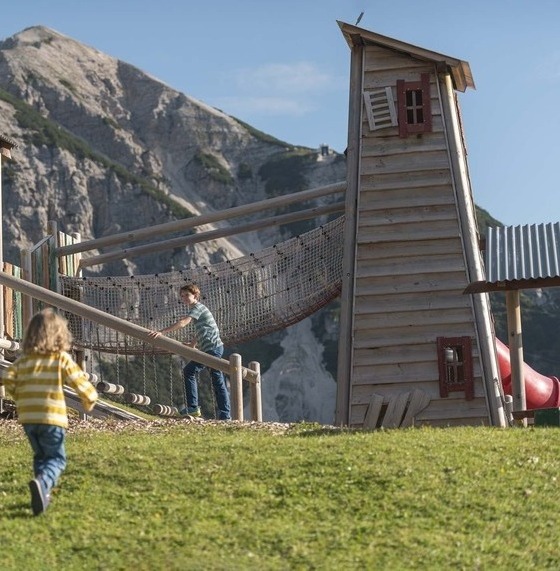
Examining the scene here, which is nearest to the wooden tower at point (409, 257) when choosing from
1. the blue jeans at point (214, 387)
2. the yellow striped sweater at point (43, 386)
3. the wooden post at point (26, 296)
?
the blue jeans at point (214, 387)

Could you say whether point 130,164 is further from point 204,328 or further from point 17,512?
point 17,512

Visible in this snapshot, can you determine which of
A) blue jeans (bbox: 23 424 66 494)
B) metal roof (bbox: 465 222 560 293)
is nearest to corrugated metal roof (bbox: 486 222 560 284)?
metal roof (bbox: 465 222 560 293)

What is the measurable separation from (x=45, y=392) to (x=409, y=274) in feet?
32.7

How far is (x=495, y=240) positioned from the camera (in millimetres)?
18891

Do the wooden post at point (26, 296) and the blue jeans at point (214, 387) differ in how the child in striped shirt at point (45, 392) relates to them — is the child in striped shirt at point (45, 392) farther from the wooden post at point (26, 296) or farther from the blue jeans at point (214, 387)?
the wooden post at point (26, 296)

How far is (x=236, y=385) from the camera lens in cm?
1794

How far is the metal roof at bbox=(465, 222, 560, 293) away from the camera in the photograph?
1752cm

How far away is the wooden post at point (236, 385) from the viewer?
17734 millimetres

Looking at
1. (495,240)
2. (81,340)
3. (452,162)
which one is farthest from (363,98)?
(81,340)

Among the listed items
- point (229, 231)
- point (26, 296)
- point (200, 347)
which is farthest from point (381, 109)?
point (26, 296)

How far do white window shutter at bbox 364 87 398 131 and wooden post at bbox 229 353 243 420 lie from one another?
550cm

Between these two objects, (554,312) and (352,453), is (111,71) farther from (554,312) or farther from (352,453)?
(352,453)

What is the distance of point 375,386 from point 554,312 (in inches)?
4696

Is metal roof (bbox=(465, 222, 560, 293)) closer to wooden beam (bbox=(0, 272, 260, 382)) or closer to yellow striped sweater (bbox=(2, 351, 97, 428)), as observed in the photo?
wooden beam (bbox=(0, 272, 260, 382))
